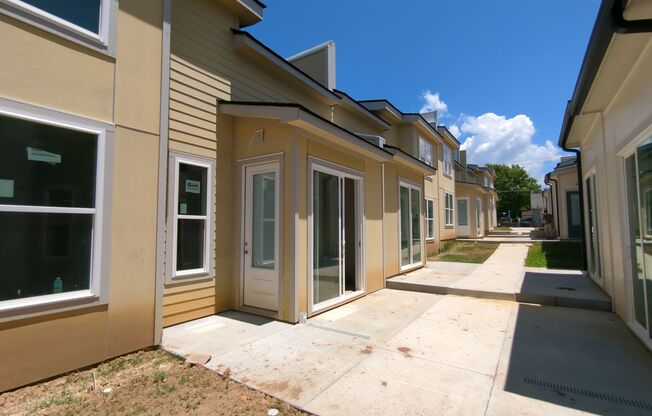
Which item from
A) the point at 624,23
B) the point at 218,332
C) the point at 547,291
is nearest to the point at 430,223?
the point at 547,291

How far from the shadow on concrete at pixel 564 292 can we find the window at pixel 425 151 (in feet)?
24.0

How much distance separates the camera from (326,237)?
237 inches

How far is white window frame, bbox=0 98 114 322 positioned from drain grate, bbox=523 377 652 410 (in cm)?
467

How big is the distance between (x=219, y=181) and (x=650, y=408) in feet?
19.0

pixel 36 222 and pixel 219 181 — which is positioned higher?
pixel 219 181

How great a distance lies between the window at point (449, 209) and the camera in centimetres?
1779

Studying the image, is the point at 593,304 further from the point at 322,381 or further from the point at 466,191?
the point at 466,191

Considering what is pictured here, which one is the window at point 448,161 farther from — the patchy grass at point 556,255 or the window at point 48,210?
the window at point 48,210

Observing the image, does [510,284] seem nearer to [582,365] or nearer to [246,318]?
[582,365]

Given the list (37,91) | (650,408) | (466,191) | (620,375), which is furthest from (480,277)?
(466,191)

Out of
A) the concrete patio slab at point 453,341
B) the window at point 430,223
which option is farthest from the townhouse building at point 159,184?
the window at point 430,223

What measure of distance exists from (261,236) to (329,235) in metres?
1.27

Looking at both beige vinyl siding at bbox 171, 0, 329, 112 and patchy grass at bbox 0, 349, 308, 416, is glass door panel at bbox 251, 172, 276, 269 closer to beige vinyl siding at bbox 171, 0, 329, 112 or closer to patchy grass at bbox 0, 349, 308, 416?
beige vinyl siding at bbox 171, 0, 329, 112

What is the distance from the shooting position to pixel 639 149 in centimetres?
396
